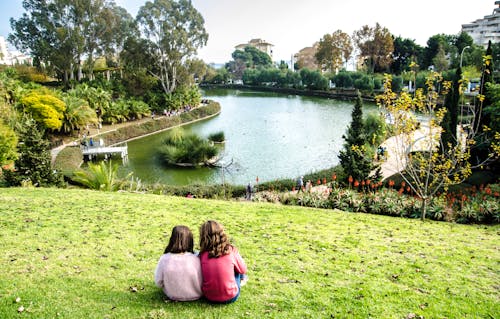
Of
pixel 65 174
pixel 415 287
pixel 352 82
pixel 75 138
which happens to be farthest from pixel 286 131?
pixel 352 82

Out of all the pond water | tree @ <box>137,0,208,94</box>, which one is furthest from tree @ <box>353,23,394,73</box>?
tree @ <box>137,0,208,94</box>

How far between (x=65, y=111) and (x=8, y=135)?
43.9 feet

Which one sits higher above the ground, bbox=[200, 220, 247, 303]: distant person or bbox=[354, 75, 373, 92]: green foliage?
bbox=[354, 75, 373, 92]: green foliage

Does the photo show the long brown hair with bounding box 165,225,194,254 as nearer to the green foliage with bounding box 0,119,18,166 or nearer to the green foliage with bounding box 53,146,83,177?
the green foliage with bounding box 0,119,18,166

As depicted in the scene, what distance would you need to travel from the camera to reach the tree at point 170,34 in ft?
130

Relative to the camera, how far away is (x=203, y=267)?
4.20 m

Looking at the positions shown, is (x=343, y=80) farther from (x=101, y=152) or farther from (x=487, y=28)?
(x=487, y=28)

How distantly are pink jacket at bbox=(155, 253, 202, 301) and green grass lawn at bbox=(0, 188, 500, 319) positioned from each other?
0.18 metres

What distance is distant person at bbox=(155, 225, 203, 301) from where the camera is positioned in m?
4.22

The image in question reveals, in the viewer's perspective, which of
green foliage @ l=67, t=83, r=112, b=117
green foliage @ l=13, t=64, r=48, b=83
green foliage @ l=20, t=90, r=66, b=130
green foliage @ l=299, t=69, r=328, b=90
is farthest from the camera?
green foliage @ l=299, t=69, r=328, b=90

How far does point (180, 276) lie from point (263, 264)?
204 centimetres

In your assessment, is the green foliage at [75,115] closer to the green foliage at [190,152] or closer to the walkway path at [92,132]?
the walkway path at [92,132]

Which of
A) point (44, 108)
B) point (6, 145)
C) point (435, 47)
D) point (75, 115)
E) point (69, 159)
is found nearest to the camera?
point (6, 145)

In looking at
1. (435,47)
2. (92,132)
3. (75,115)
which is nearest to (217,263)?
(75,115)
